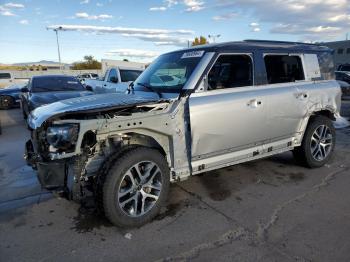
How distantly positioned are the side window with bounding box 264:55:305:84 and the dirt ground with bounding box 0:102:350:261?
1.49 m

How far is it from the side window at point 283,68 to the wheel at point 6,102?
15.6 metres

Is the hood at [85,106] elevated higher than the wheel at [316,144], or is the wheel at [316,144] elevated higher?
the hood at [85,106]

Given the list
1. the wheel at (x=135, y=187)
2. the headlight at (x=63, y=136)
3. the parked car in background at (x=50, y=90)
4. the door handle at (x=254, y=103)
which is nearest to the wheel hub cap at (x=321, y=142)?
the door handle at (x=254, y=103)

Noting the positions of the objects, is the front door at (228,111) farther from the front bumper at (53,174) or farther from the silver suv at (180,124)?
the front bumper at (53,174)

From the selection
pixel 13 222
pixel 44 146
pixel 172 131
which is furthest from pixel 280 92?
pixel 13 222

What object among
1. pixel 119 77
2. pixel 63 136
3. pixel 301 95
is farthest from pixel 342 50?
pixel 63 136

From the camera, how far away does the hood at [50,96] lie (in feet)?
30.3

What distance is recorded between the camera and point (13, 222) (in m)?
3.91

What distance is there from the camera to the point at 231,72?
4.55 meters

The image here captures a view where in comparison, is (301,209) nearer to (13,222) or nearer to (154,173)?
(154,173)

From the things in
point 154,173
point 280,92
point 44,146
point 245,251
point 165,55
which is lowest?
point 245,251

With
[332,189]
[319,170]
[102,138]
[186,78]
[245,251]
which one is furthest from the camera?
[319,170]

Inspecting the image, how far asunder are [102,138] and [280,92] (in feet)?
8.92

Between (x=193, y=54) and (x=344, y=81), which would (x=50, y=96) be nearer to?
(x=193, y=54)
